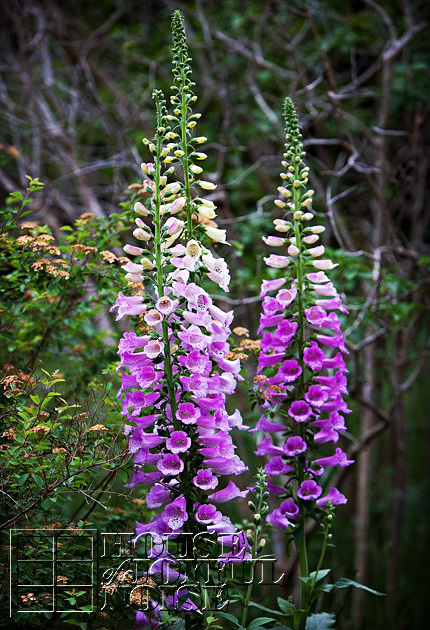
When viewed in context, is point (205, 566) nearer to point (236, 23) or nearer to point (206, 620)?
point (206, 620)

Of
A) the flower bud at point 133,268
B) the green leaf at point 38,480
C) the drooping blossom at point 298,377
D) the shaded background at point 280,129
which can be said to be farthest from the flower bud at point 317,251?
the shaded background at point 280,129

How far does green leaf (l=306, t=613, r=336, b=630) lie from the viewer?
210cm

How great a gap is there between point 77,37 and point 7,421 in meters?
5.26

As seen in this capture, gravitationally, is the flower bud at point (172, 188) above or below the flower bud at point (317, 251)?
above

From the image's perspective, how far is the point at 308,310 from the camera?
212cm

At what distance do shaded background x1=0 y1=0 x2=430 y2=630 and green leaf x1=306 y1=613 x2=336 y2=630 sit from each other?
1941 mm

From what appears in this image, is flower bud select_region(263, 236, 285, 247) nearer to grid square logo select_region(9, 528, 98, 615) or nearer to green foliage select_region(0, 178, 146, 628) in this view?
green foliage select_region(0, 178, 146, 628)

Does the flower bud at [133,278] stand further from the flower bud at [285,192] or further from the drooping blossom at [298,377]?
the flower bud at [285,192]

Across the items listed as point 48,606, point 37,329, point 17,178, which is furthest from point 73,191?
point 48,606

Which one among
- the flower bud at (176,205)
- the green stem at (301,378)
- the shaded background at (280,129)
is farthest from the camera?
the shaded background at (280,129)

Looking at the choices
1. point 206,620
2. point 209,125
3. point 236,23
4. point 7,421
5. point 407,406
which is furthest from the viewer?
point 407,406

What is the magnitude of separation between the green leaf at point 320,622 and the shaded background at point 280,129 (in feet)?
6.37

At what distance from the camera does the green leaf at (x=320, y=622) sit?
2102 mm

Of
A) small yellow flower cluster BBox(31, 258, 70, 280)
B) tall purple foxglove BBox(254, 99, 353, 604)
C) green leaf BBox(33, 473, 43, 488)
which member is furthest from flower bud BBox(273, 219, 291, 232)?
green leaf BBox(33, 473, 43, 488)
